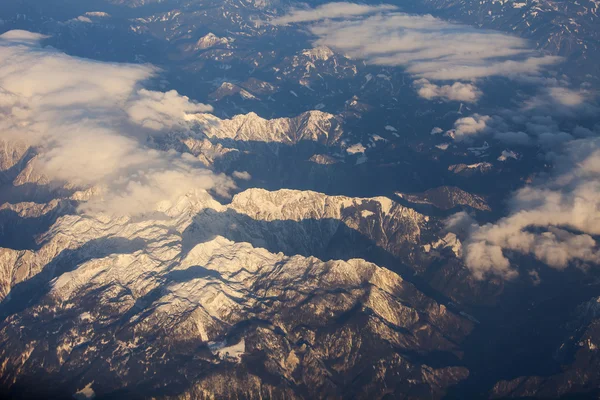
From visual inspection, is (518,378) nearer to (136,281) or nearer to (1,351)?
(136,281)

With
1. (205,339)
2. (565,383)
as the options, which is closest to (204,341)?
(205,339)

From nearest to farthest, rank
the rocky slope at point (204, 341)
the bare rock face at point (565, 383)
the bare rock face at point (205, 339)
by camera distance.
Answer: the rocky slope at point (204, 341) < the bare rock face at point (205, 339) < the bare rock face at point (565, 383)

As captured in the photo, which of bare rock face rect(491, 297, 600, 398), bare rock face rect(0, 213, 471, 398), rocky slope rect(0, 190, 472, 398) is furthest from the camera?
bare rock face rect(491, 297, 600, 398)

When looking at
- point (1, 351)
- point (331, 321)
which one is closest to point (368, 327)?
point (331, 321)

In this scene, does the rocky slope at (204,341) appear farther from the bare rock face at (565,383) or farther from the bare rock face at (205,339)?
the bare rock face at (565,383)

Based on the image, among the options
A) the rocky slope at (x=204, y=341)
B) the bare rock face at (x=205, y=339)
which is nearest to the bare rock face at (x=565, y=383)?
the rocky slope at (x=204, y=341)

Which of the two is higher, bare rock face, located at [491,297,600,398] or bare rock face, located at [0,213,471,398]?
bare rock face, located at [0,213,471,398]

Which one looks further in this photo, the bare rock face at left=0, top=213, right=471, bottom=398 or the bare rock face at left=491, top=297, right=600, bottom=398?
the bare rock face at left=491, top=297, right=600, bottom=398

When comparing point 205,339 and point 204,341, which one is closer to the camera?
point 204,341

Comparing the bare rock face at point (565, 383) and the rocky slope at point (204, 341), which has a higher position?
the rocky slope at point (204, 341)

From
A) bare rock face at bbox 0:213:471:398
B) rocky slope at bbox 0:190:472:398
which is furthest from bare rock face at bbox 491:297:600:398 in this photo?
bare rock face at bbox 0:213:471:398

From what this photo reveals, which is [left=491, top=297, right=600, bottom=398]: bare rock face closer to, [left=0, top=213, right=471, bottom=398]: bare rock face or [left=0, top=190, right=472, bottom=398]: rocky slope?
[left=0, top=190, right=472, bottom=398]: rocky slope

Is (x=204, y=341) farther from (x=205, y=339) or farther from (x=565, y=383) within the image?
(x=565, y=383)

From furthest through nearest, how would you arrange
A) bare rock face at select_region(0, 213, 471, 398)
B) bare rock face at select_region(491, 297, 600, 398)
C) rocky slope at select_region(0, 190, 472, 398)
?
bare rock face at select_region(491, 297, 600, 398) < bare rock face at select_region(0, 213, 471, 398) < rocky slope at select_region(0, 190, 472, 398)
